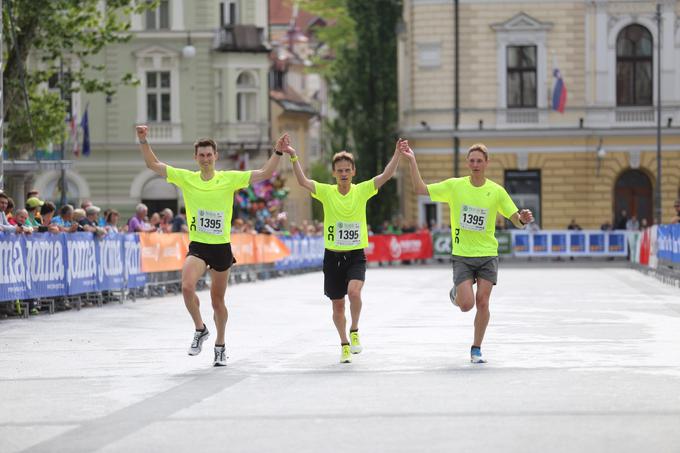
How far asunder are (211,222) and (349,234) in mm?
1259

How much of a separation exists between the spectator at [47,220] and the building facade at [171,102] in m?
39.1

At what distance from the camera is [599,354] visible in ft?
50.7

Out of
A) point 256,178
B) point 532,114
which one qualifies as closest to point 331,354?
point 256,178

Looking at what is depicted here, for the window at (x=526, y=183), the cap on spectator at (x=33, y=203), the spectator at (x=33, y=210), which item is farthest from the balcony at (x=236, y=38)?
the cap on spectator at (x=33, y=203)

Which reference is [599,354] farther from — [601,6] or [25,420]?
[601,6]

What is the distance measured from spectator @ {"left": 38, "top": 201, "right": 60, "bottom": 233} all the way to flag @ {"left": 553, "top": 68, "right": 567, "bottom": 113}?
36.7 metres

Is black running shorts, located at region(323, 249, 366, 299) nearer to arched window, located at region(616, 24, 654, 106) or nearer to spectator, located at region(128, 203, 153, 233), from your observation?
spectator, located at region(128, 203, 153, 233)

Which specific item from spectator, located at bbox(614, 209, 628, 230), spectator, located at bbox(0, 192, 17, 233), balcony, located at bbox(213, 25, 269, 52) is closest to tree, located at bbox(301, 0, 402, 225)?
balcony, located at bbox(213, 25, 269, 52)

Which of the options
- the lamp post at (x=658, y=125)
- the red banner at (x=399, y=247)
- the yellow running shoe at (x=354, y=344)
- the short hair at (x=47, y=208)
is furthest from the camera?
the lamp post at (x=658, y=125)

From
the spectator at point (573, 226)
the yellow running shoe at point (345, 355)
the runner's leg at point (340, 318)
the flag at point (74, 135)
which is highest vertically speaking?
the flag at point (74, 135)

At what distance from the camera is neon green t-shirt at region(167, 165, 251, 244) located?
14.8 metres

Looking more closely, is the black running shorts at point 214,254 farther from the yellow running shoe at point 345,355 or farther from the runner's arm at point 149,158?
the yellow running shoe at point 345,355

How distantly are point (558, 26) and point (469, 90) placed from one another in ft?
12.8

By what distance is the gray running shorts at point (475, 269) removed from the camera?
14.8m
